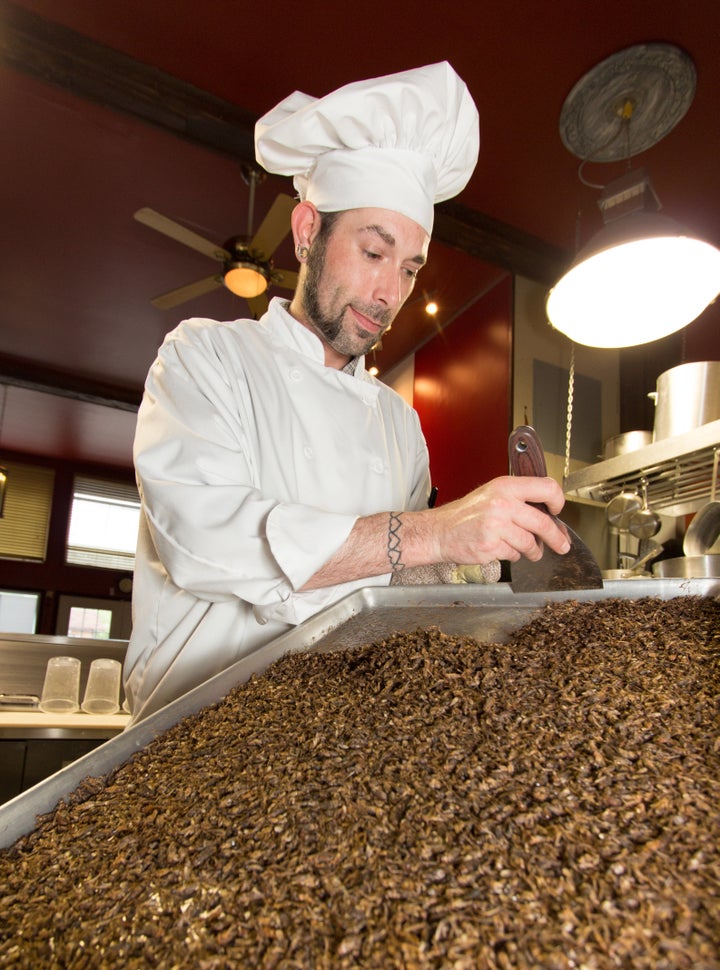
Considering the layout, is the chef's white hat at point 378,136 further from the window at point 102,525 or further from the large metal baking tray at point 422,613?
the window at point 102,525

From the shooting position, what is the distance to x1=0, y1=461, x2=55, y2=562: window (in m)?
8.38

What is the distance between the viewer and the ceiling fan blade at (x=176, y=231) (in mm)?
3459

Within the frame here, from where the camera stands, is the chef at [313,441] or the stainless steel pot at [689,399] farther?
the stainless steel pot at [689,399]

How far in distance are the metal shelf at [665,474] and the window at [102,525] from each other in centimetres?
725

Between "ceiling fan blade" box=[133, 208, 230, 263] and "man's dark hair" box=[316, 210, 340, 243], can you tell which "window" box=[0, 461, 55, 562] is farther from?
"man's dark hair" box=[316, 210, 340, 243]

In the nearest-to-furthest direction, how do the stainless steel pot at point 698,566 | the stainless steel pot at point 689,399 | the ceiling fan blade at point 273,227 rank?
1. the stainless steel pot at point 698,566
2. the stainless steel pot at point 689,399
3. the ceiling fan blade at point 273,227

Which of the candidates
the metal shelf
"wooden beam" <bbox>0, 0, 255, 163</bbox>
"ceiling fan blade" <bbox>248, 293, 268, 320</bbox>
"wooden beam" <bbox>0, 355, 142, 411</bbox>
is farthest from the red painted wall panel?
"wooden beam" <bbox>0, 355, 142, 411</bbox>

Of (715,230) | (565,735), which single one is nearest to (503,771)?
(565,735)

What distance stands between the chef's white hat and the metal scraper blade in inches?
23.2

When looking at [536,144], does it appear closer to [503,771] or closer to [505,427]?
[505,427]

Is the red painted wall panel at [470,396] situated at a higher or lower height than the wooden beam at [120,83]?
lower

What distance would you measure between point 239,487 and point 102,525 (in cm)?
870

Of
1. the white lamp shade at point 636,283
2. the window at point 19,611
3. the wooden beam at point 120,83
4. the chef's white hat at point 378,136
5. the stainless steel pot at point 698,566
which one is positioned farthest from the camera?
the window at point 19,611

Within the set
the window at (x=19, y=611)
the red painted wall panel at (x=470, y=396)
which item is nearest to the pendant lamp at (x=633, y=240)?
the red painted wall panel at (x=470, y=396)
